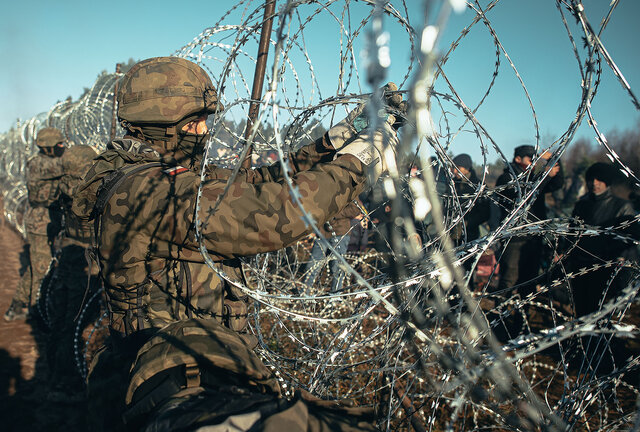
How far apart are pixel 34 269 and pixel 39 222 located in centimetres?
72

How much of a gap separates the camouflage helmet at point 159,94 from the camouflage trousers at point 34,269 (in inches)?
187

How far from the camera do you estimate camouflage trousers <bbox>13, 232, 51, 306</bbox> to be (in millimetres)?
5531

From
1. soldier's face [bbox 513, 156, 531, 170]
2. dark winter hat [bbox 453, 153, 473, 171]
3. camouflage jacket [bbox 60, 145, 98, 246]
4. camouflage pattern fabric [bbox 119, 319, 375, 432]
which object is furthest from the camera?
dark winter hat [bbox 453, 153, 473, 171]

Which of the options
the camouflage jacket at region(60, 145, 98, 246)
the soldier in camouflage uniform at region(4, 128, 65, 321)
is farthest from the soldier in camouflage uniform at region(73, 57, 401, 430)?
the soldier in camouflage uniform at region(4, 128, 65, 321)

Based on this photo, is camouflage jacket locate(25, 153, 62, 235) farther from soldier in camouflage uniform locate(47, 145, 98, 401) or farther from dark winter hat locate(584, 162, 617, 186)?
dark winter hat locate(584, 162, 617, 186)

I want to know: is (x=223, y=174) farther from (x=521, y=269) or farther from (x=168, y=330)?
(x=521, y=269)

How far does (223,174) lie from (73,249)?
11.2ft

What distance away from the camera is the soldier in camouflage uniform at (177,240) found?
136cm

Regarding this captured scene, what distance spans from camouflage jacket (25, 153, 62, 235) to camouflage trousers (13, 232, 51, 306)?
0.14 meters

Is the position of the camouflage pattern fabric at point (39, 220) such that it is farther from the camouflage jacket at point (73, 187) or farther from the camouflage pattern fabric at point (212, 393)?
the camouflage pattern fabric at point (212, 393)

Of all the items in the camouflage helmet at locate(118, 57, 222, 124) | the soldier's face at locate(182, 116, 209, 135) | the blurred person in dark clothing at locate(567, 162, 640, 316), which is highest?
the camouflage helmet at locate(118, 57, 222, 124)

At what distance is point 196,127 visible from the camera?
2.25m

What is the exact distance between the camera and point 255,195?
1.55m

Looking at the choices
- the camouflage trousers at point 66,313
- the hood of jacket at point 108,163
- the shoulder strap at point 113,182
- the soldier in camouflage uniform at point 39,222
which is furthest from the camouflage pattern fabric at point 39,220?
the shoulder strap at point 113,182
